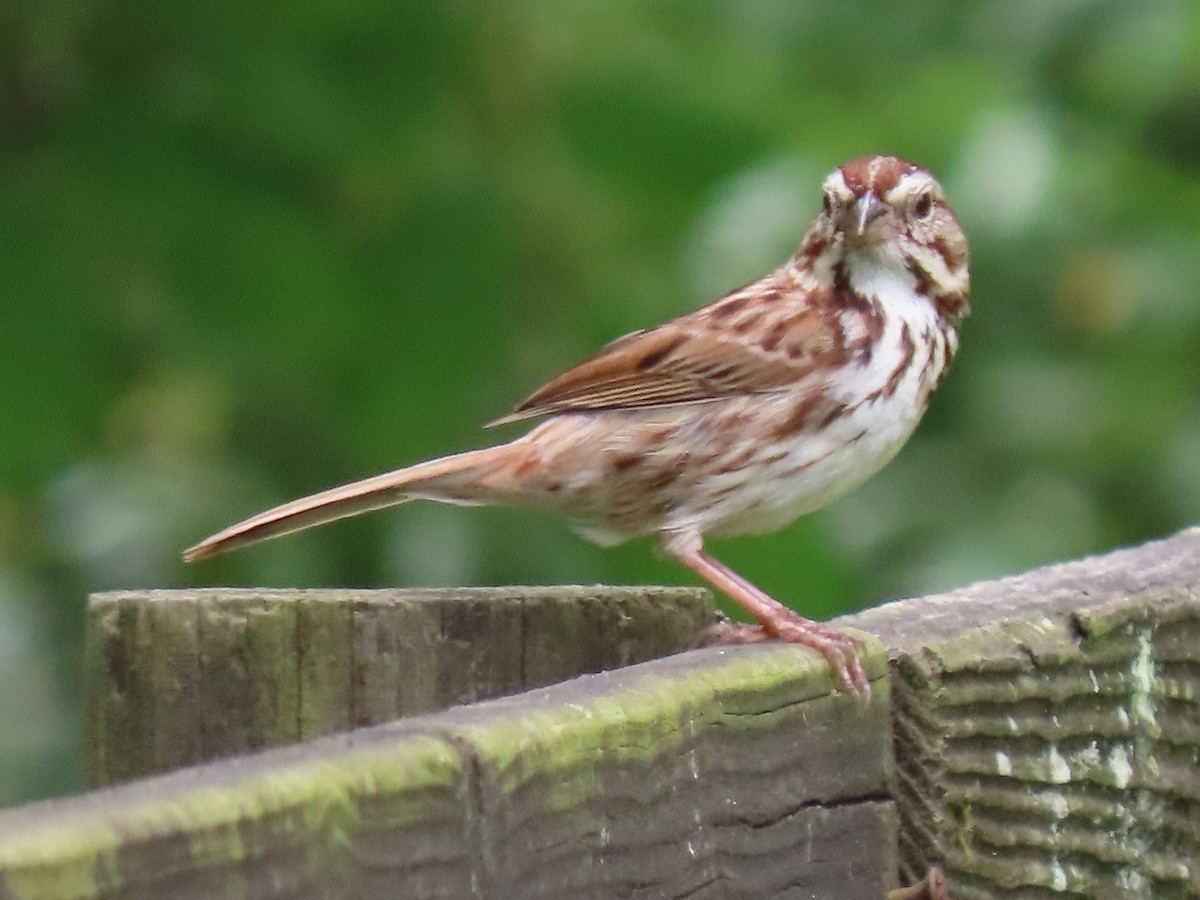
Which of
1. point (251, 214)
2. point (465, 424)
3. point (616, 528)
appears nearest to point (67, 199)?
point (251, 214)

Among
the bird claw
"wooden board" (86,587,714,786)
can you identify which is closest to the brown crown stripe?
"wooden board" (86,587,714,786)

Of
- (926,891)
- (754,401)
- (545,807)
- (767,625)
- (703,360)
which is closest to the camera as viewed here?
(545,807)

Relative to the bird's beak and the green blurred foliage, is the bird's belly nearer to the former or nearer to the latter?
the green blurred foliage

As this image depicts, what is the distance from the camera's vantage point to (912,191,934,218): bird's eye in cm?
392

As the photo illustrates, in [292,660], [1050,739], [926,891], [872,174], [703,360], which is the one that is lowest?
[926,891]

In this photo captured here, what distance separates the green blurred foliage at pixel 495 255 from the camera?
11.1 ft

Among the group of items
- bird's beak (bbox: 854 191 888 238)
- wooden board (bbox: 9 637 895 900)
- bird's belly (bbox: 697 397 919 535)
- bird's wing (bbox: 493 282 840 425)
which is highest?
bird's beak (bbox: 854 191 888 238)

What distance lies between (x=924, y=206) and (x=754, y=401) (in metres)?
0.51

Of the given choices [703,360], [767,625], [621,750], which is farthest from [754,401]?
[621,750]

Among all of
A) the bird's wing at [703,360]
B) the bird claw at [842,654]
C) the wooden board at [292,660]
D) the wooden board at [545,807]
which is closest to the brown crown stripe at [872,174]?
the bird's wing at [703,360]

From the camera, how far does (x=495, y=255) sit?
12.0ft

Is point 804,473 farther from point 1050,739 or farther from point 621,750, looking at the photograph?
point 621,750

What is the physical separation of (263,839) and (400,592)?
1.16 metres

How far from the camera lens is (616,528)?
3.86m
